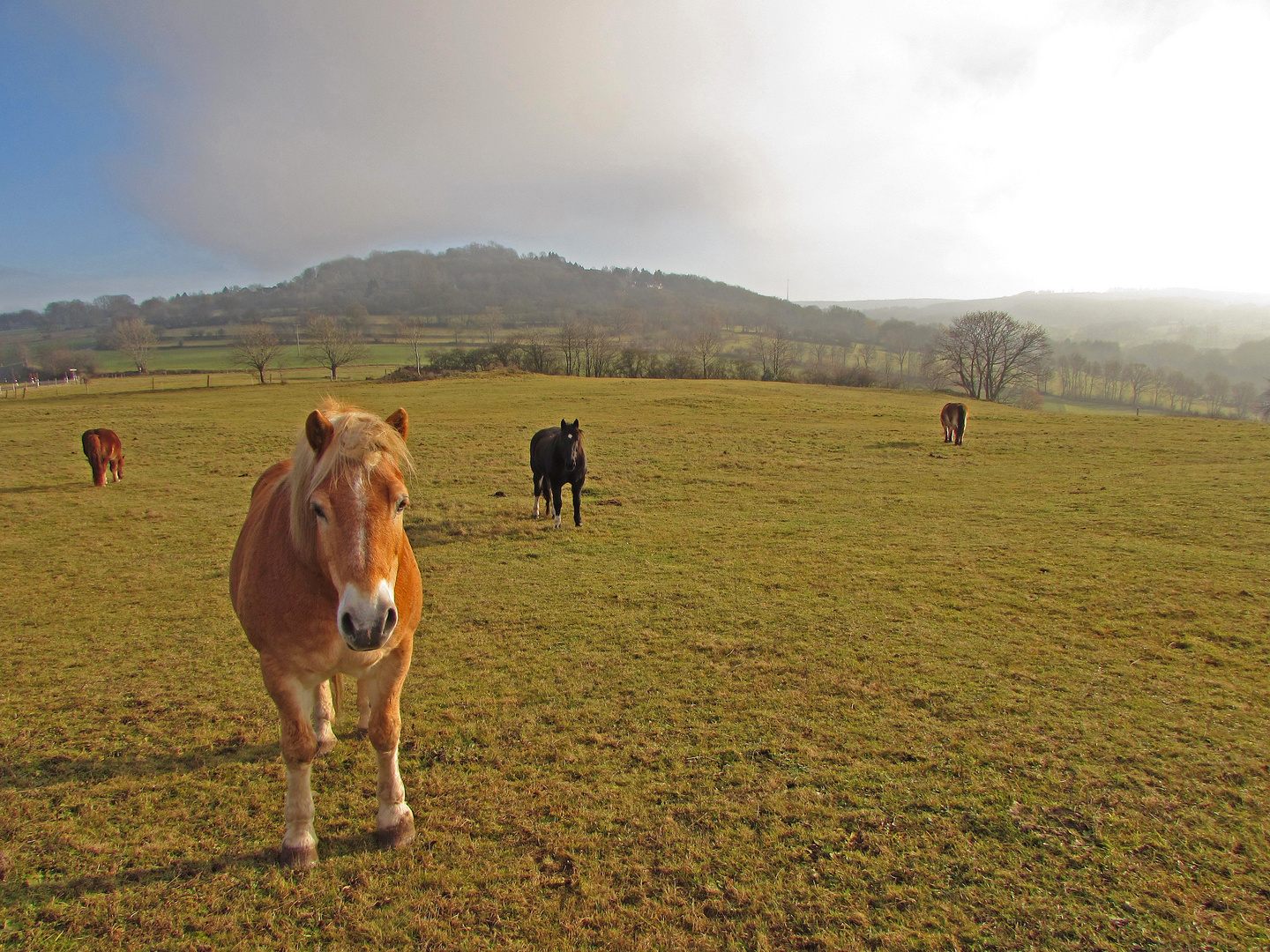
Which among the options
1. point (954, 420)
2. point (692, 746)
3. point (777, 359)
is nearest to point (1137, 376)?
point (777, 359)

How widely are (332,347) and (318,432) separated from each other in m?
72.5

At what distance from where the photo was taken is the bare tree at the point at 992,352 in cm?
5997

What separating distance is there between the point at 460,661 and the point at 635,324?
12301 cm

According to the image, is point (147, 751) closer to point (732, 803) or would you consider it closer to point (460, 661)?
point (460, 661)

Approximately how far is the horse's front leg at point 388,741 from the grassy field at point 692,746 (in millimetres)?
180

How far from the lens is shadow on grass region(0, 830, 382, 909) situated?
3.26 m

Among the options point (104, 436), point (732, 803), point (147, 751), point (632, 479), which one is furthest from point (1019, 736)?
point (104, 436)

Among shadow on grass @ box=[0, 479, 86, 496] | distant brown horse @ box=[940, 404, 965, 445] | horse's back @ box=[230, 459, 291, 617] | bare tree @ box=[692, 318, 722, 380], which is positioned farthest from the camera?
bare tree @ box=[692, 318, 722, 380]

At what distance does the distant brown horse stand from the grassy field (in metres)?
11.3

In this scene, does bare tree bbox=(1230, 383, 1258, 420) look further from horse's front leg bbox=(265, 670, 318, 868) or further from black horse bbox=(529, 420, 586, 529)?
horse's front leg bbox=(265, 670, 318, 868)

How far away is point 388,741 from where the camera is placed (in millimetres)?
3725

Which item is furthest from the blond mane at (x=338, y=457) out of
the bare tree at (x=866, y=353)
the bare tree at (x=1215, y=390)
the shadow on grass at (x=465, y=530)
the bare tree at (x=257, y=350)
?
the bare tree at (x=1215, y=390)

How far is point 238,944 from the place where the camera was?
9.74 feet

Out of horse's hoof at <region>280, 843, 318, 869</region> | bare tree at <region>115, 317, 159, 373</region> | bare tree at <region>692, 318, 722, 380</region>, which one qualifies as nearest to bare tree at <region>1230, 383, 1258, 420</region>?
bare tree at <region>692, 318, 722, 380</region>
